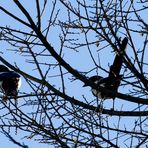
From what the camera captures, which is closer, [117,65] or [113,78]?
[117,65]

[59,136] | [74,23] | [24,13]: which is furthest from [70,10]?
[59,136]

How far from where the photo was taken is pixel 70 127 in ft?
17.2

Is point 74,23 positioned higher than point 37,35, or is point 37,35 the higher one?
point 74,23

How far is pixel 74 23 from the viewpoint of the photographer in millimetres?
5730

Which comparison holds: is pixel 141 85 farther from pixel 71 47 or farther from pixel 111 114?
pixel 71 47

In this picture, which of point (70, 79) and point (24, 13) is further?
point (70, 79)

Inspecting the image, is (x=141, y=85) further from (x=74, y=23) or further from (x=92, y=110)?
(x=74, y=23)

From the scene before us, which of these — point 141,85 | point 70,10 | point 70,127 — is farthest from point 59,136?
point 70,10

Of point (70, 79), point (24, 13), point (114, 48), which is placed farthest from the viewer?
point (70, 79)

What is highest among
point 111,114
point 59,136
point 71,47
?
point 71,47

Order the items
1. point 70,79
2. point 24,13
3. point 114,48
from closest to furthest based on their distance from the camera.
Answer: point 24,13, point 114,48, point 70,79

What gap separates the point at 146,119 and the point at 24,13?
1.80m

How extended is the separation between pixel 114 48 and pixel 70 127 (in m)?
0.90

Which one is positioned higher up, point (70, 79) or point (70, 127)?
point (70, 79)
